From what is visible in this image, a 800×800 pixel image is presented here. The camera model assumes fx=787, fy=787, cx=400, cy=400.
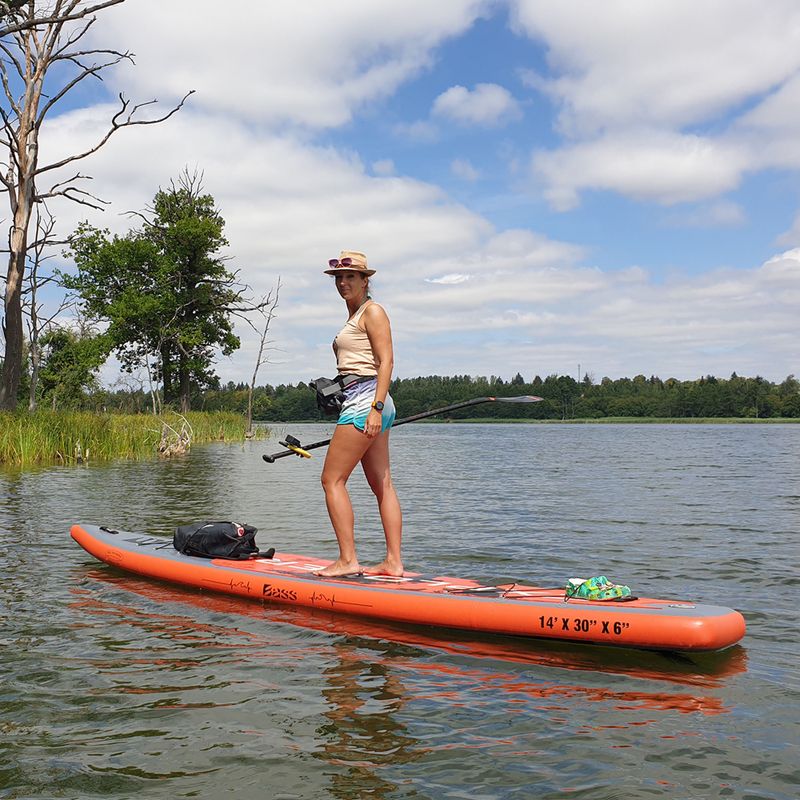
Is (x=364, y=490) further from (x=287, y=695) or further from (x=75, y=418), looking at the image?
(x=287, y=695)

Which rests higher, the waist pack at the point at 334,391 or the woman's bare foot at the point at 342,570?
the waist pack at the point at 334,391

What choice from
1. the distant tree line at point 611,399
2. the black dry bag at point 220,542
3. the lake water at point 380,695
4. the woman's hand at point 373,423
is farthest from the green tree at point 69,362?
the distant tree line at point 611,399

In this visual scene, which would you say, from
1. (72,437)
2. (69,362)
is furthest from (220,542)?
(69,362)

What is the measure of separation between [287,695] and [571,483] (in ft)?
46.5

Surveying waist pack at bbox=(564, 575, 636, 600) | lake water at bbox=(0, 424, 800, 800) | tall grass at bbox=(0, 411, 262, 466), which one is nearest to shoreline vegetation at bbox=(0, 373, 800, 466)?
tall grass at bbox=(0, 411, 262, 466)

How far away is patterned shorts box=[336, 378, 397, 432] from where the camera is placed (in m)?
5.60

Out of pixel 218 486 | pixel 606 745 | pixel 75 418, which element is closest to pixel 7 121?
pixel 75 418

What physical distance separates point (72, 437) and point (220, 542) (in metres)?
13.1

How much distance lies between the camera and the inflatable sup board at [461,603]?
4.52 metres

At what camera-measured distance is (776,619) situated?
5.63 m

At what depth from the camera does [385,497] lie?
591 cm

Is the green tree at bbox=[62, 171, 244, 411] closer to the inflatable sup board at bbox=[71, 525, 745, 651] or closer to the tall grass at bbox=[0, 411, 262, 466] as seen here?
Answer: the tall grass at bbox=[0, 411, 262, 466]

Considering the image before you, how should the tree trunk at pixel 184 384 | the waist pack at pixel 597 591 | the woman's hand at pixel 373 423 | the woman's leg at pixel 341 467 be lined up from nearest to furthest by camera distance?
the waist pack at pixel 597 591 < the woman's hand at pixel 373 423 < the woman's leg at pixel 341 467 < the tree trunk at pixel 184 384

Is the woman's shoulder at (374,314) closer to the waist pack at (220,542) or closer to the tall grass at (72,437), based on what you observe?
the waist pack at (220,542)
